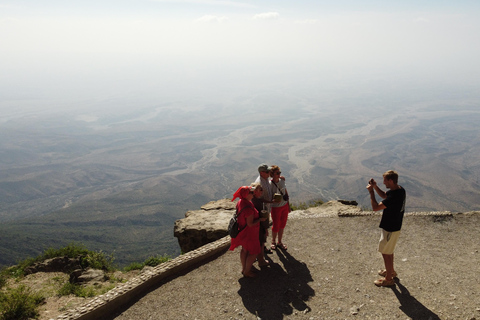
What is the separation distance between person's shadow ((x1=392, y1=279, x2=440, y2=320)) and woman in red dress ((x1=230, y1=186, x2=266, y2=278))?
9.08 ft

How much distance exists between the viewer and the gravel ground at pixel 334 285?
5.79 m

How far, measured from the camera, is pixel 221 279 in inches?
277

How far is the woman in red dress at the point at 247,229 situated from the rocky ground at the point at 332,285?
0.51 metres

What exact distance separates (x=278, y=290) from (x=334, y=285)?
1153mm

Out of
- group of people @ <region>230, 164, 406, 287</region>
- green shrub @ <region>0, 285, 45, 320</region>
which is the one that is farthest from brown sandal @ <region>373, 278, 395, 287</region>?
green shrub @ <region>0, 285, 45, 320</region>

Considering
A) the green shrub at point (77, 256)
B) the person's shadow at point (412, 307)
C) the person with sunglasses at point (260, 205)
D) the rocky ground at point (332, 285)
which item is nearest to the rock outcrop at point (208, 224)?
the rocky ground at point (332, 285)

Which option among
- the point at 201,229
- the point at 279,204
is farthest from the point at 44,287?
the point at 279,204

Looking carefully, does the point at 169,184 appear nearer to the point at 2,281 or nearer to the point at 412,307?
the point at 2,281

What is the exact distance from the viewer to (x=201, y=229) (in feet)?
35.7

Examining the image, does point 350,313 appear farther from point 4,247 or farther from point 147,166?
point 147,166

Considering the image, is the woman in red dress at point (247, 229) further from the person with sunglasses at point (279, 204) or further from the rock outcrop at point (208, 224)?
the rock outcrop at point (208, 224)

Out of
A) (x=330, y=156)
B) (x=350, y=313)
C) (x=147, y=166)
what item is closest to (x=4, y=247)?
(x=350, y=313)

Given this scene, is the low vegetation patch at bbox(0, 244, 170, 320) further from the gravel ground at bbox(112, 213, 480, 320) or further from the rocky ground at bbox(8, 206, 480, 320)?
the gravel ground at bbox(112, 213, 480, 320)

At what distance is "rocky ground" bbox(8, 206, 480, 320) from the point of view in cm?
579
